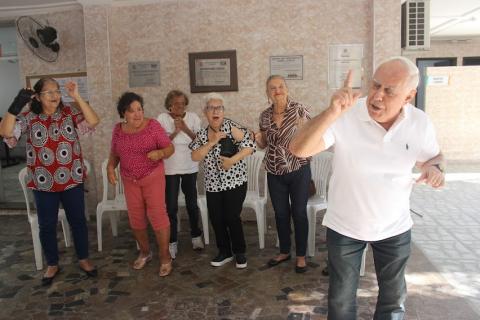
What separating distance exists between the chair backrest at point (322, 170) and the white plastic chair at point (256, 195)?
500 mm

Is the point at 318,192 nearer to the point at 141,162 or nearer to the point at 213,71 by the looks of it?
the point at 141,162

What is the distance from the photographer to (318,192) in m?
3.55

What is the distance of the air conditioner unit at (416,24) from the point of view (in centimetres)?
390

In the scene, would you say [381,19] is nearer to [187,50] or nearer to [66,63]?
[187,50]

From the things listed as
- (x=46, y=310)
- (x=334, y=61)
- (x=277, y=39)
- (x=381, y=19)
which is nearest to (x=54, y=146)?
(x=46, y=310)

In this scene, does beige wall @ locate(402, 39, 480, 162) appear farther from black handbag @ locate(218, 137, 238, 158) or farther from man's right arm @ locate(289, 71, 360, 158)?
man's right arm @ locate(289, 71, 360, 158)

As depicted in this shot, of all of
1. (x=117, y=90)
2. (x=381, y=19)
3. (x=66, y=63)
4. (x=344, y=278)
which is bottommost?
(x=344, y=278)

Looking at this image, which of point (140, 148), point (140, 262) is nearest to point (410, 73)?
point (140, 148)

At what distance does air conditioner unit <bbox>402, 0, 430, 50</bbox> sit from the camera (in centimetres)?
390

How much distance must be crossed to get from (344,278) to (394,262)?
234 mm

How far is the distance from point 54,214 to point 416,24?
3.74 meters

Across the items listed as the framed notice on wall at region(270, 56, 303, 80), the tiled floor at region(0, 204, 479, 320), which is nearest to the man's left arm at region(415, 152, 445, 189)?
the tiled floor at region(0, 204, 479, 320)

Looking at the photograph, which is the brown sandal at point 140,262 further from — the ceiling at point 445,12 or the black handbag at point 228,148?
the ceiling at point 445,12

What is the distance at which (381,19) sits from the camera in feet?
12.7
